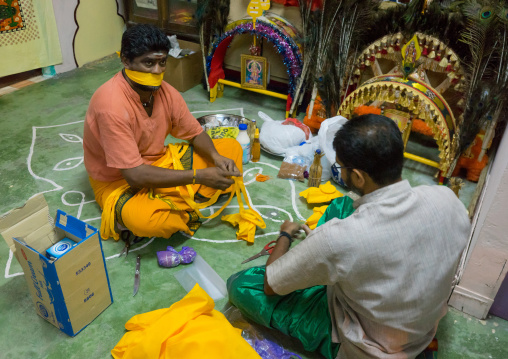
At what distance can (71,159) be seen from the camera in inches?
139

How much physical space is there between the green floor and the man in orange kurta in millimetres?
268

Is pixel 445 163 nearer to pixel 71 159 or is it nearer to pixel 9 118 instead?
pixel 71 159

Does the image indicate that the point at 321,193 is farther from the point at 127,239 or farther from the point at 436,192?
the point at 436,192

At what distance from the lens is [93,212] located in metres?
2.93

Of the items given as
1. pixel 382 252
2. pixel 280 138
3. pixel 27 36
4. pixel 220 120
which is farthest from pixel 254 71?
pixel 382 252

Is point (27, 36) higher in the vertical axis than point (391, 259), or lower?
lower

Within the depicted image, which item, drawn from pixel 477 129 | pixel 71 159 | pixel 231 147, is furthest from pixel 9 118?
pixel 477 129

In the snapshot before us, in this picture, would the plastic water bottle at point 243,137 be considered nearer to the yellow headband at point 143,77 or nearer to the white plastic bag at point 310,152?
the white plastic bag at point 310,152

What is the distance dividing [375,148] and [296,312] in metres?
0.90

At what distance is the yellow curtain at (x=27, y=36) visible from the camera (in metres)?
4.52

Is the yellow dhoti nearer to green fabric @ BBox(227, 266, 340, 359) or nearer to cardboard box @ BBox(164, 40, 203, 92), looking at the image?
green fabric @ BBox(227, 266, 340, 359)

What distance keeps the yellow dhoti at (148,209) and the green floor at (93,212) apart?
0.51ft

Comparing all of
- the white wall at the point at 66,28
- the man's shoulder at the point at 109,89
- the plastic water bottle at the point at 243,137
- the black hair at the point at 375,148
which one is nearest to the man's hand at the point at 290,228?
the black hair at the point at 375,148

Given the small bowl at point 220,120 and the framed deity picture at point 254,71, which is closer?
the small bowl at point 220,120
